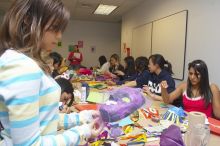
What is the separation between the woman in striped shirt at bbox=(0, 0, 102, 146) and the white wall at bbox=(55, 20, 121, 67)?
8044mm

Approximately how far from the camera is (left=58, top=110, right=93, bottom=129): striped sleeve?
0.87 meters

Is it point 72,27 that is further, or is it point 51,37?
point 72,27

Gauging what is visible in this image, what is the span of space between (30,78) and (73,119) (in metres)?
0.38

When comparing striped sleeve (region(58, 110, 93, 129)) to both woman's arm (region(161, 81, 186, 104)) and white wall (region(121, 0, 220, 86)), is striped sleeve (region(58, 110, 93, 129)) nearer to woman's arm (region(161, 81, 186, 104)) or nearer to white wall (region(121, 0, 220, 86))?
woman's arm (region(161, 81, 186, 104))

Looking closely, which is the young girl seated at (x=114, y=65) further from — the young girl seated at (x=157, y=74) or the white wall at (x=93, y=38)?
the white wall at (x=93, y=38)

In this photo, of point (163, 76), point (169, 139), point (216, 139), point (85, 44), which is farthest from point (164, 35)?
Result: point (85, 44)

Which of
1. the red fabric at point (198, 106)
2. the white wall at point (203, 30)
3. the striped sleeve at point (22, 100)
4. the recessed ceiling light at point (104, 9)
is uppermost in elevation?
the recessed ceiling light at point (104, 9)

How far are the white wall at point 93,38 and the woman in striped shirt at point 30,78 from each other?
804 cm

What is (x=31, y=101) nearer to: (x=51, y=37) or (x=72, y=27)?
(x=51, y=37)

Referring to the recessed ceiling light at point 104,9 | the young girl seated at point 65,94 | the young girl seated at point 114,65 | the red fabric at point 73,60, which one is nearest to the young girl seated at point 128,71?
the young girl seated at point 114,65

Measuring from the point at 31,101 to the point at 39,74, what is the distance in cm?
8

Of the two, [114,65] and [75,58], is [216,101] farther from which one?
[75,58]

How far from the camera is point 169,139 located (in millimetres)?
1067

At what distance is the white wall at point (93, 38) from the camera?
8602 mm
